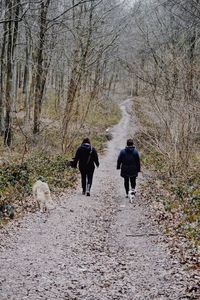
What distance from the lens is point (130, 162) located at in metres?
14.4

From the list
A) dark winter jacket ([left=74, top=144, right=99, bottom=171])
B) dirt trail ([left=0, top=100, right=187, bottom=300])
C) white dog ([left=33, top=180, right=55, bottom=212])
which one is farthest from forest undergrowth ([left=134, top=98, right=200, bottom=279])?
white dog ([left=33, top=180, right=55, bottom=212])

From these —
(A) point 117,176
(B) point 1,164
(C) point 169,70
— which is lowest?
(A) point 117,176

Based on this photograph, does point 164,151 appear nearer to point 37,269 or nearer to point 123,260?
point 123,260

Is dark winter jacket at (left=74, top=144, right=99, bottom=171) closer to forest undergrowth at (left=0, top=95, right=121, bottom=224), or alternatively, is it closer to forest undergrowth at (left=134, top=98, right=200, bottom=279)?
forest undergrowth at (left=0, top=95, right=121, bottom=224)

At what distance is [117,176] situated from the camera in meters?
21.1

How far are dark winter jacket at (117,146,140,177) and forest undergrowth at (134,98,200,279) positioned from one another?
39.7 inches

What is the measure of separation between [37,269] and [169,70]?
463 inches

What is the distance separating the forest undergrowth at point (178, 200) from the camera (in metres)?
8.61

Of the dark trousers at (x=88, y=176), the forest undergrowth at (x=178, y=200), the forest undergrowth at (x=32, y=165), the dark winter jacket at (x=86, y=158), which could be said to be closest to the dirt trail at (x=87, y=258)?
the forest undergrowth at (x=178, y=200)

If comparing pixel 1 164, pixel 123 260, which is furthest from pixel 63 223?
pixel 1 164

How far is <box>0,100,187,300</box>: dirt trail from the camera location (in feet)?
21.2

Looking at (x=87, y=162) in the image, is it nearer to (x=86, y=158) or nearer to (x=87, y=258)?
(x=86, y=158)

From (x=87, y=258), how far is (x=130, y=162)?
654 centimetres

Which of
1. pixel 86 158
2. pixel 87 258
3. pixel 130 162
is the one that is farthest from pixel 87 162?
pixel 87 258
